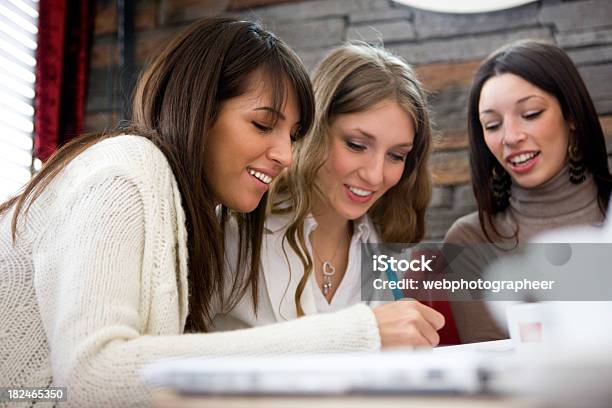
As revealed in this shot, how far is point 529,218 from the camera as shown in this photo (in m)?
1.33

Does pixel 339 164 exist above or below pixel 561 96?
below

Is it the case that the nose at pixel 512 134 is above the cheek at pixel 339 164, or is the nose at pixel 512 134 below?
above

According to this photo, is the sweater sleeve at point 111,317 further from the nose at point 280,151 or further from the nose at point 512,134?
the nose at point 512,134

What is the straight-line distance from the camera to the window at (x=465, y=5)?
1.43 meters

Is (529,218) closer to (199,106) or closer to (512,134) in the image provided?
(512,134)

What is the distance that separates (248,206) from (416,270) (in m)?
0.40

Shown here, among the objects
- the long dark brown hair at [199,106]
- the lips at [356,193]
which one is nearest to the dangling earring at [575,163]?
the lips at [356,193]

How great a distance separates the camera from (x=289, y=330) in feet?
2.19

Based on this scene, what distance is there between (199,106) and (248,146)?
11cm

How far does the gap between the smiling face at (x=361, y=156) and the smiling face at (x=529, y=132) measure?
20cm

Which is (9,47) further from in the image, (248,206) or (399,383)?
(399,383)

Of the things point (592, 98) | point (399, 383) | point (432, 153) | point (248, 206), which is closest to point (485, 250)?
point (432, 153)

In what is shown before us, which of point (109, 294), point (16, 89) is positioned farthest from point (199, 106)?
point (16, 89)

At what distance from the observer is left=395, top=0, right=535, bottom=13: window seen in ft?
4.68
